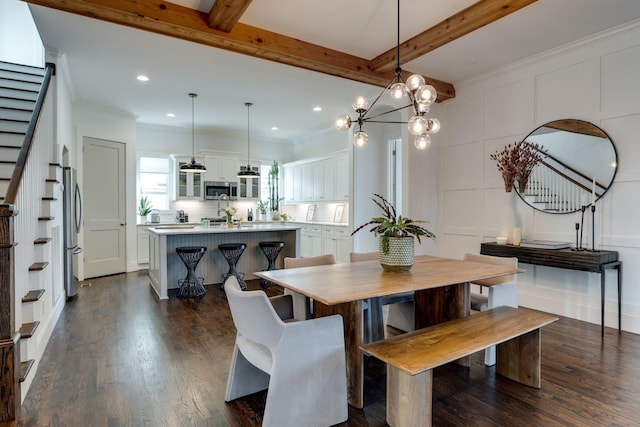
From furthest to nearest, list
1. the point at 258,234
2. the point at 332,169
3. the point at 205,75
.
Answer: the point at 332,169 → the point at 258,234 → the point at 205,75

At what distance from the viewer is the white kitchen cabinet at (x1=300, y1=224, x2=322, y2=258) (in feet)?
24.1

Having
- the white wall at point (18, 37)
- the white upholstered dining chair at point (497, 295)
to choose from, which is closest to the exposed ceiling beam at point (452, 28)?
the white upholstered dining chair at point (497, 295)

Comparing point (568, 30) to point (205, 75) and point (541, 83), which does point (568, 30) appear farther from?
point (205, 75)

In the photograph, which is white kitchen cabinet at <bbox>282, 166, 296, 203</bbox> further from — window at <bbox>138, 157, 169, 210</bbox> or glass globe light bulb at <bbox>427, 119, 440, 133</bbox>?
glass globe light bulb at <bbox>427, 119, 440, 133</bbox>

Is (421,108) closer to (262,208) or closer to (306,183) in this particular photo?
(306,183)

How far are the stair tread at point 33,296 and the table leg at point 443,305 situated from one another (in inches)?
114

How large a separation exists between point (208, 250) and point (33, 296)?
2896 millimetres

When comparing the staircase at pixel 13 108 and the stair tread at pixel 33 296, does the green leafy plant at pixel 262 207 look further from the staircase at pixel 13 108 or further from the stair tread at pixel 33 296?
the stair tread at pixel 33 296

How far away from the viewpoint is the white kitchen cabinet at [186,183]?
24.7 feet

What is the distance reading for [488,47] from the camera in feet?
12.9

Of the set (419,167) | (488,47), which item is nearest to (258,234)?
(419,167)

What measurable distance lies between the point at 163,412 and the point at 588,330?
3.85 metres

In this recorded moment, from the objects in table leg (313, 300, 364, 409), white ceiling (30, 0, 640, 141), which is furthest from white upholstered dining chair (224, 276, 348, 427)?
white ceiling (30, 0, 640, 141)

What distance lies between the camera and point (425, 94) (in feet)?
8.15
